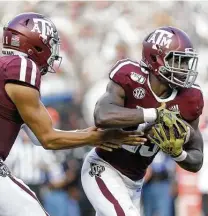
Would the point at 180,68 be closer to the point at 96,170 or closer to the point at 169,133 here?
the point at 169,133

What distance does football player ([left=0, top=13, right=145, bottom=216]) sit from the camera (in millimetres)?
3865

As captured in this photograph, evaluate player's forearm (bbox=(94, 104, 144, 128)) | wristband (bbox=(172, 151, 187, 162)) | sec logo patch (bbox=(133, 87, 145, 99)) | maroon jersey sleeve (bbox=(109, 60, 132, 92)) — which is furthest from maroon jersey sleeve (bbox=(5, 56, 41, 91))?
wristband (bbox=(172, 151, 187, 162))

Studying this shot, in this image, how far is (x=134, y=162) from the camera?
4.55 meters

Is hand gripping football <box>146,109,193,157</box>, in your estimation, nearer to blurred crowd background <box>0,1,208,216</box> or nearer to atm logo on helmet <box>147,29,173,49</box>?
atm logo on helmet <box>147,29,173,49</box>

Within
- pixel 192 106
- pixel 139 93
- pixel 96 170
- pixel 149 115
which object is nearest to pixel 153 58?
pixel 139 93

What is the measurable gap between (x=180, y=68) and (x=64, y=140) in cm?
83

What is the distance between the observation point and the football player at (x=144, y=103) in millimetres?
4363

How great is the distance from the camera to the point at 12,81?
390 cm

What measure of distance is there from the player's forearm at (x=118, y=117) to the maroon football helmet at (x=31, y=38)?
45 centimetres

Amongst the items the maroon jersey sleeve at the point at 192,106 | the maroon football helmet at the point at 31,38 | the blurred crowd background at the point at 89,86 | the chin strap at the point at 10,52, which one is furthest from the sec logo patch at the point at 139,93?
the blurred crowd background at the point at 89,86

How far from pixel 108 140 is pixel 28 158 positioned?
292 centimetres

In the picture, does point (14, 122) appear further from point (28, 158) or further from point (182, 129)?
point (28, 158)

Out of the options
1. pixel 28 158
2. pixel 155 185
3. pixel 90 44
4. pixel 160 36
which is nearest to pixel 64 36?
pixel 90 44

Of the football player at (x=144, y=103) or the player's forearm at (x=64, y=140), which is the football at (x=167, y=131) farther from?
the player's forearm at (x=64, y=140)
